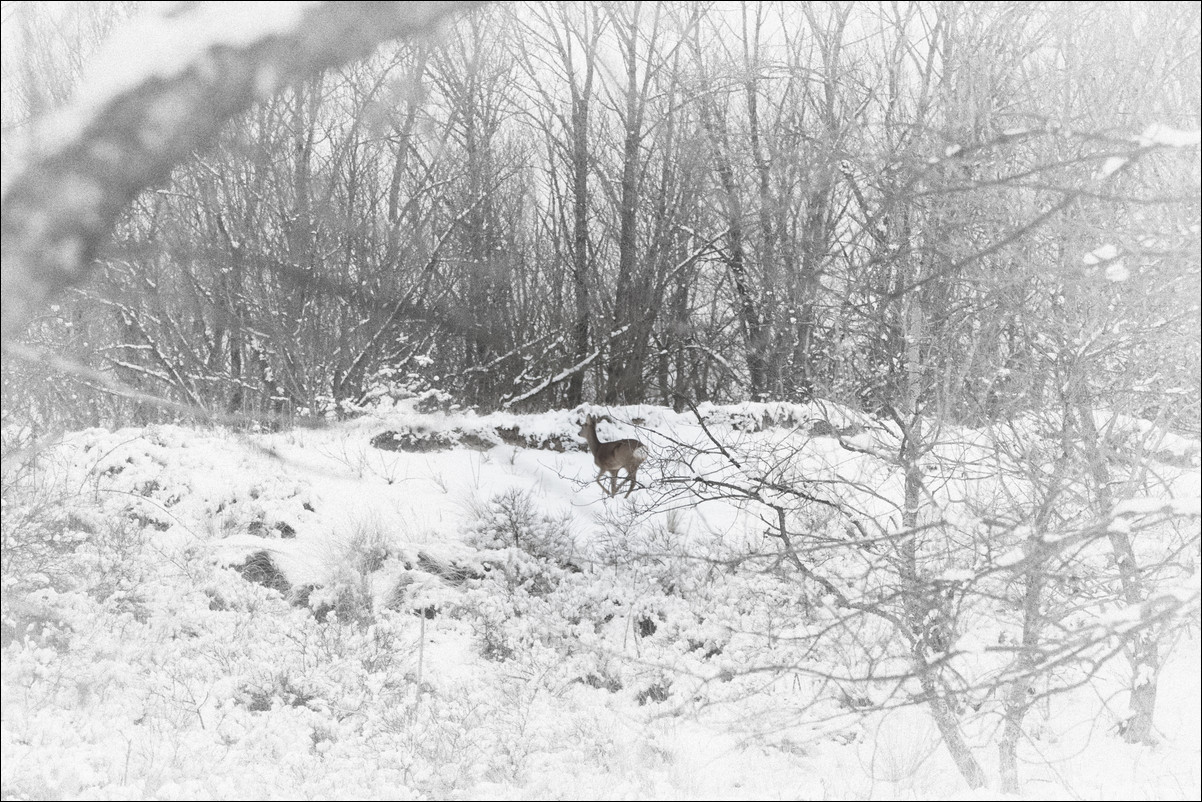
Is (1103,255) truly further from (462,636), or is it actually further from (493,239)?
(493,239)

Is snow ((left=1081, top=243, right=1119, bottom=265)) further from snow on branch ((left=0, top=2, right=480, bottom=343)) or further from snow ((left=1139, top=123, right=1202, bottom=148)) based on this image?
snow on branch ((left=0, top=2, right=480, bottom=343))

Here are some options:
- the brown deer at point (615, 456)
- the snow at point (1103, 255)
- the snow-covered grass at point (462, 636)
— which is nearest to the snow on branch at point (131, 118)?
the snow at point (1103, 255)

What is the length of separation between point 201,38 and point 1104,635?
10.4 feet

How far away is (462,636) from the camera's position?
26.0ft

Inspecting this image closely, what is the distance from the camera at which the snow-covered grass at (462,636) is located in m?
5.34

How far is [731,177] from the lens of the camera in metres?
14.1

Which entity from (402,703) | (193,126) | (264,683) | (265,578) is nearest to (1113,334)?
(193,126)

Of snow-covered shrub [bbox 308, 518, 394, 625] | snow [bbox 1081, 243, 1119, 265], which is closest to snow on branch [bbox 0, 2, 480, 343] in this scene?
snow [bbox 1081, 243, 1119, 265]

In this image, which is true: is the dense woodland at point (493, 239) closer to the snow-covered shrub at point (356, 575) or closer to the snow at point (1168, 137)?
the snow-covered shrub at point (356, 575)

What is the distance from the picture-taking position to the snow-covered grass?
17.5 ft

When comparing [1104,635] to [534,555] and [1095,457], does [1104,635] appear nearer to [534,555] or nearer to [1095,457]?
[1095,457]

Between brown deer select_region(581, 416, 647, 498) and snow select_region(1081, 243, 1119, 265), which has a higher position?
snow select_region(1081, 243, 1119, 265)

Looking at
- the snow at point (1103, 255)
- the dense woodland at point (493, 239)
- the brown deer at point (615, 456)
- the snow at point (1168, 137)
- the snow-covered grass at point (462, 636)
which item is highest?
the dense woodland at point (493, 239)

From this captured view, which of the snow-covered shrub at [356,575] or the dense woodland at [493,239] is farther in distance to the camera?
the dense woodland at [493,239]
